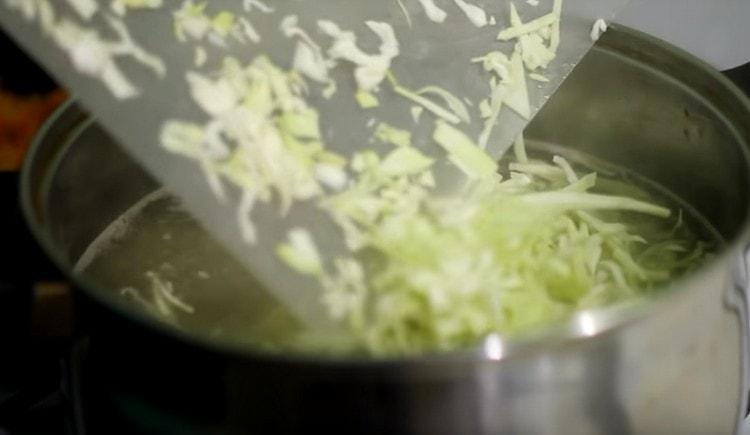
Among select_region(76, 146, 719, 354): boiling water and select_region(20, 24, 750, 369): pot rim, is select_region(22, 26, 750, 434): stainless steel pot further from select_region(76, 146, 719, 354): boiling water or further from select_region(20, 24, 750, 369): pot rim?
select_region(76, 146, 719, 354): boiling water

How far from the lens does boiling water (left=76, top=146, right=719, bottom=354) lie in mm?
676

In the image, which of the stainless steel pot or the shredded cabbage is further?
the shredded cabbage

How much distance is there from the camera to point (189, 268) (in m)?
0.78

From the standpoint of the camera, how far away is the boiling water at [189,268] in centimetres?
68

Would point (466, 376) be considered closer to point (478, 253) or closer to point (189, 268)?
point (478, 253)

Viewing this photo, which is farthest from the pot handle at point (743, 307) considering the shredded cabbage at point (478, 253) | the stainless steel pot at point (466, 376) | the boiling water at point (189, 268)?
the boiling water at point (189, 268)

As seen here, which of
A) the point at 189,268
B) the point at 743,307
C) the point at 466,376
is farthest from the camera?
Result: the point at 189,268

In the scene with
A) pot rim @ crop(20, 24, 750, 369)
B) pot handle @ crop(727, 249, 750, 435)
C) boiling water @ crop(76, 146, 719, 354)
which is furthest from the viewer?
boiling water @ crop(76, 146, 719, 354)

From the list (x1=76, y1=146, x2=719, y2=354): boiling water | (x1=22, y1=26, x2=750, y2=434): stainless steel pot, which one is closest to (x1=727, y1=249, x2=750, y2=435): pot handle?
(x1=22, y1=26, x2=750, y2=434): stainless steel pot

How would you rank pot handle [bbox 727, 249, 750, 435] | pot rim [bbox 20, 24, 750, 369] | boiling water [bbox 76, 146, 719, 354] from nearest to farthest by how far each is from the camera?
pot rim [bbox 20, 24, 750, 369]
pot handle [bbox 727, 249, 750, 435]
boiling water [bbox 76, 146, 719, 354]

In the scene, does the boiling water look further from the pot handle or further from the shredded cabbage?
the pot handle

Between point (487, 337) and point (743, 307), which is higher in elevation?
point (487, 337)

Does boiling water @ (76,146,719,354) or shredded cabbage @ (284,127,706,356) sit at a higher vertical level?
boiling water @ (76,146,719,354)

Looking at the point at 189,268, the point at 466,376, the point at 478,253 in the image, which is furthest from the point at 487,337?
the point at 189,268
